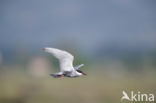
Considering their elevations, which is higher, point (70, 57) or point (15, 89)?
point (70, 57)

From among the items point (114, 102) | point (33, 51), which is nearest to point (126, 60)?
point (114, 102)

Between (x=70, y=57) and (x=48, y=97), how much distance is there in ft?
1.35

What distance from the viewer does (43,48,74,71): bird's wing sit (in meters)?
2.96

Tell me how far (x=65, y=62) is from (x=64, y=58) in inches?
1.2

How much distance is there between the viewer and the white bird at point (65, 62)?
2.96 m

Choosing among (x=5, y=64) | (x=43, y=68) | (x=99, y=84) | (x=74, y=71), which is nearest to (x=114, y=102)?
(x=99, y=84)

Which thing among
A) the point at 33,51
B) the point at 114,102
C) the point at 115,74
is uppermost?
the point at 33,51

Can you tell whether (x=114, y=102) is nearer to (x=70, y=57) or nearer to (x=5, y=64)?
(x=70, y=57)

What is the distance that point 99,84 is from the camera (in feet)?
10.3

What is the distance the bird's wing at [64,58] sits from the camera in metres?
2.96

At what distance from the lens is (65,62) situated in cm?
297

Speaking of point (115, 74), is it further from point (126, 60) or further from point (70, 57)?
point (70, 57)

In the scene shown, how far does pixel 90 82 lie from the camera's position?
3.13 metres

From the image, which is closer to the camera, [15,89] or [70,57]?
[70,57]
